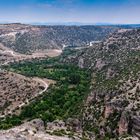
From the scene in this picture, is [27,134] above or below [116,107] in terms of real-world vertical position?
above

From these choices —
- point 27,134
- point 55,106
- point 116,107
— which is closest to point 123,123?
point 116,107

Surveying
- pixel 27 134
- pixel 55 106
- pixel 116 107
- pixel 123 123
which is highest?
pixel 27 134

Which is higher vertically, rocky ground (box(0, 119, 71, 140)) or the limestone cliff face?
rocky ground (box(0, 119, 71, 140))

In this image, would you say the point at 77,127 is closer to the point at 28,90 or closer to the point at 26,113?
the point at 26,113

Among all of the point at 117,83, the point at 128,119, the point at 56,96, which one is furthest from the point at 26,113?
the point at 128,119

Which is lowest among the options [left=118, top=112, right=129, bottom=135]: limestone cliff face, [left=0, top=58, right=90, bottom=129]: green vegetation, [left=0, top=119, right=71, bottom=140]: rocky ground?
[left=0, top=58, right=90, bottom=129]: green vegetation

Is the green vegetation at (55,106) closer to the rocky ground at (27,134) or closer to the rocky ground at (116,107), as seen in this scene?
the rocky ground at (116,107)

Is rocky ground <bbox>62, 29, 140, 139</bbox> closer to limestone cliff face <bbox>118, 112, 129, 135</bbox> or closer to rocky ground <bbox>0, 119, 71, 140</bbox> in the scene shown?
limestone cliff face <bbox>118, 112, 129, 135</bbox>

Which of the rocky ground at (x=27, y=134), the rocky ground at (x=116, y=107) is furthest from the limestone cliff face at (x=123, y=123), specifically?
the rocky ground at (x=27, y=134)

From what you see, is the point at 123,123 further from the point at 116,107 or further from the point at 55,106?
the point at 55,106

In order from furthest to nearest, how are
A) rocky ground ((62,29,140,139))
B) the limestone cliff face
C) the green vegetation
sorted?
the green vegetation → rocky ground ((62,29,140,139)) → the limestone cliff face

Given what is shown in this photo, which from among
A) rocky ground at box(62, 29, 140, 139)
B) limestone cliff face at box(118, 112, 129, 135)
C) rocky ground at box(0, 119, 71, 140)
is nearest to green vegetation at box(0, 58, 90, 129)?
rocky ground at box(62, 29, 140, 139)
